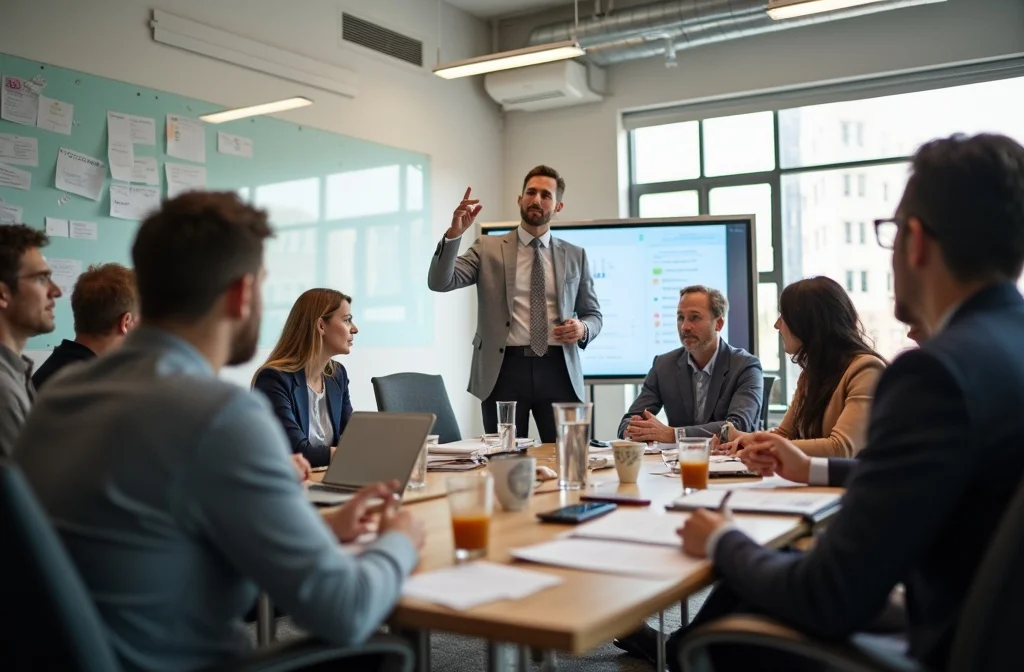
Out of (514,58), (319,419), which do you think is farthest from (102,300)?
(514,58)

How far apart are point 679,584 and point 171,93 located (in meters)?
3.82

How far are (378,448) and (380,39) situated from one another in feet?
13.6

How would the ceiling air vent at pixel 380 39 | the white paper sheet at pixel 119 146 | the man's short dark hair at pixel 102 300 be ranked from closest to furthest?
1. the man's short dark hair at pixel 102 300
2. the white paper sheet at pixel 119 146
3. the ceiling air vent at pixel 380 39

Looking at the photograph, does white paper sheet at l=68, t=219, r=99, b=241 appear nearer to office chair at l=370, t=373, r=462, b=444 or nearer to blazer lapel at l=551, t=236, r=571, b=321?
office chair at l=370, t=373, r=462, b=444

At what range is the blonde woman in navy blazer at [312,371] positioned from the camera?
2.77 meters

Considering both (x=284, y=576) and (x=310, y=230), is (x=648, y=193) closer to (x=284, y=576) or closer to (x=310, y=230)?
(x=310, y=230)

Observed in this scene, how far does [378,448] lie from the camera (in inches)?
75.7

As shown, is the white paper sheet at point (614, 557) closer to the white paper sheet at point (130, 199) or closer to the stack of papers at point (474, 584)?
the stack of papers at point (474, 584)

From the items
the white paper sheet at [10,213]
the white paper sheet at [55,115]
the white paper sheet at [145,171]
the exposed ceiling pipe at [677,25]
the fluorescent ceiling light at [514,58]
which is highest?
the exposed ceiling pipe at [677,25]

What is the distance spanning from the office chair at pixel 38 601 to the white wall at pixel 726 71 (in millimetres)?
5295

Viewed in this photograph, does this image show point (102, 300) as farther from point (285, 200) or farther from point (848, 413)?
point (285, 200)

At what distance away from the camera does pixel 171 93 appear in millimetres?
4211

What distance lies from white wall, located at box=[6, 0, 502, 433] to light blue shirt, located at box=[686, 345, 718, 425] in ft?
7.31

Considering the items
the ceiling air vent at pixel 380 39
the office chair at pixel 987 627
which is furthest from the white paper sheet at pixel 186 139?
the office chair at pixel 987 627
